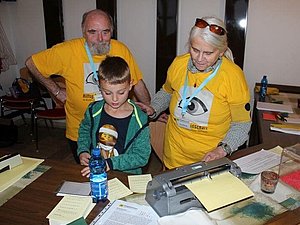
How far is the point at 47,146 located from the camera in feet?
13.6

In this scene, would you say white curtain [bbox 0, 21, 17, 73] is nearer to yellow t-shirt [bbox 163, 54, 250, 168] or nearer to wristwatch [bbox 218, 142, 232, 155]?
yellow t-shirt [bbox 163, 54, 250, 168]

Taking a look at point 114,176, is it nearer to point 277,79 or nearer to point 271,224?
point 271,224

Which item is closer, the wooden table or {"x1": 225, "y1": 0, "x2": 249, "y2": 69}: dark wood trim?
the wooden table

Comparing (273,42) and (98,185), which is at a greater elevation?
(273,42)

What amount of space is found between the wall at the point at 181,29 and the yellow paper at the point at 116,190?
9.23 ft

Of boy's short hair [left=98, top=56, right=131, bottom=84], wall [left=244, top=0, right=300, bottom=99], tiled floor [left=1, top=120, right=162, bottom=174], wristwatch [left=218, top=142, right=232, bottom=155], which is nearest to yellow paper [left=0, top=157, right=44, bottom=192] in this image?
boy's short hair [left=98, top=56, right=131, bottom=84]

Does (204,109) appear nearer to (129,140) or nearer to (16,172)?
(129,140)

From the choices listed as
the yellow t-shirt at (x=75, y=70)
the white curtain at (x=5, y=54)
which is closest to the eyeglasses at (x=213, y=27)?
the yellow t-shirt at (x=75, y=70)

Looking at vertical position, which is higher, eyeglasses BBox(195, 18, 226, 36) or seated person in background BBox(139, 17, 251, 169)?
eyeglasses BBox(195, 18, 226, 36)

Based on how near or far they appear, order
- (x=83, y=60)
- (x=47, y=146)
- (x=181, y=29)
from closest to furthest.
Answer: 1. (x=83, y=60)
2. (x=181, y=29)
3. (x=47, y=146)

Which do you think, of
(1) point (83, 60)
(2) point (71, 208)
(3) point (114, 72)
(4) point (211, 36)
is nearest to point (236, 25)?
(1) point (83, 60)

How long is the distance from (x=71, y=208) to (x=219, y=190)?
57 cm

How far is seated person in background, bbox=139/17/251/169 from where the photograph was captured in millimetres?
1621

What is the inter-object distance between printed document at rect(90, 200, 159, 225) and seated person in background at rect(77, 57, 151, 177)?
34 cm
